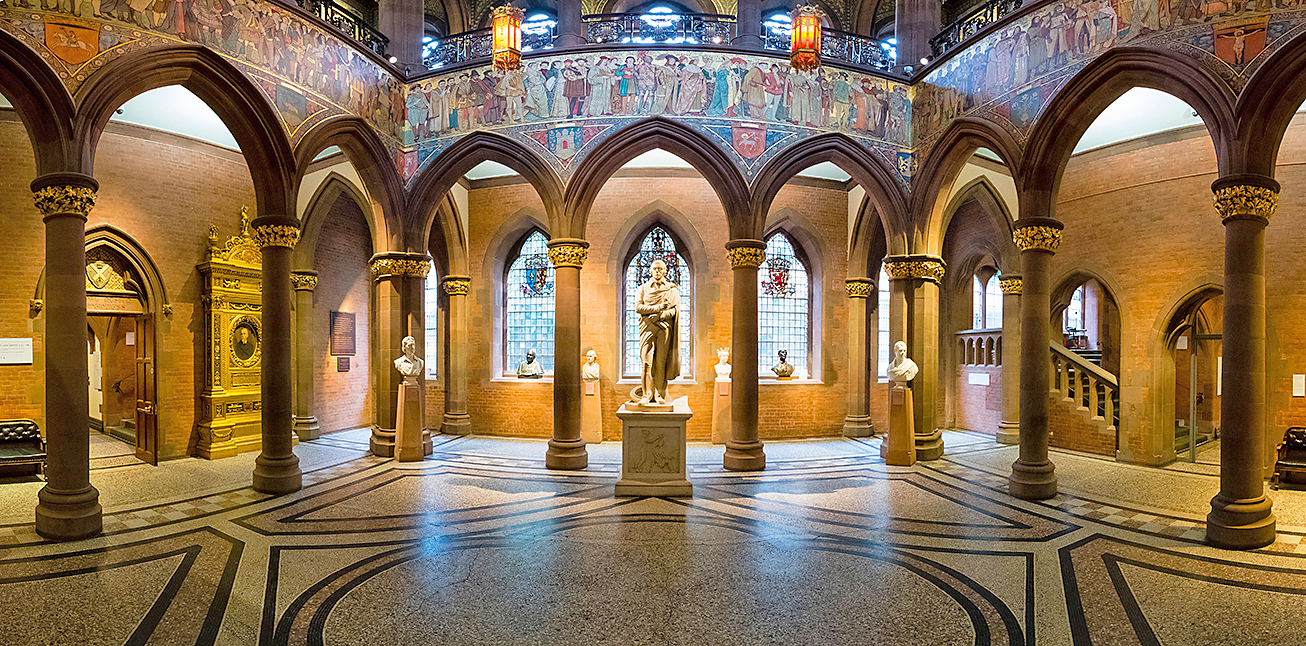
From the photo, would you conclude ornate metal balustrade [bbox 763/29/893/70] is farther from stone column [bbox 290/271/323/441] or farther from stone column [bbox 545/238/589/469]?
stone column [bbox 290/271/323/441]

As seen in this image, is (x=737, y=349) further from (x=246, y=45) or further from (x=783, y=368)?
(x=246, y=45)

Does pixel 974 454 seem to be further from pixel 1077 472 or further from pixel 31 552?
pixel 31 552

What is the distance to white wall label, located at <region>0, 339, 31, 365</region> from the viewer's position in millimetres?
10430

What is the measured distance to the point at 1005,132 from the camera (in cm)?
991

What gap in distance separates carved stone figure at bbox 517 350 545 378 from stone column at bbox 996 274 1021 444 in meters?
9.78

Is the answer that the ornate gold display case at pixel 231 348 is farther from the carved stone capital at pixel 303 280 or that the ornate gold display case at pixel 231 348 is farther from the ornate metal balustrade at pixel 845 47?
the ornate metal balustrade at pixel 845 47

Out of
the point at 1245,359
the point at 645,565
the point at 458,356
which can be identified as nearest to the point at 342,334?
the point at 458,356

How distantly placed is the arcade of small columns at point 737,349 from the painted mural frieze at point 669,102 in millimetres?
1878

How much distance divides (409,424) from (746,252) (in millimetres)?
6422

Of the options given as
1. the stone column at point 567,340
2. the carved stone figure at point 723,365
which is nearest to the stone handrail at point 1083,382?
the carved stone figure at point 723,365

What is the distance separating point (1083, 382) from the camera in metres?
13.9

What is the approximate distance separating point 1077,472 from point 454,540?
31.8ft

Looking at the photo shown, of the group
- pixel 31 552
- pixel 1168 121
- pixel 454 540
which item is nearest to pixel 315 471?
pixel 31 552

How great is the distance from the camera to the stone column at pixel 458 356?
1507 cm
